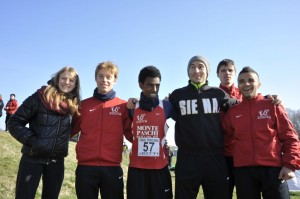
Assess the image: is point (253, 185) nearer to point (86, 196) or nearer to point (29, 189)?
point (86, 196)

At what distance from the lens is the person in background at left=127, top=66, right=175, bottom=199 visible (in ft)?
14.6

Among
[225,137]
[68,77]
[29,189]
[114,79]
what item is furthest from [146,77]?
[29,189]

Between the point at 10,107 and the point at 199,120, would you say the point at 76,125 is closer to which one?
the point at 199,120

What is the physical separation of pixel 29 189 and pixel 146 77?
2409 millimetres

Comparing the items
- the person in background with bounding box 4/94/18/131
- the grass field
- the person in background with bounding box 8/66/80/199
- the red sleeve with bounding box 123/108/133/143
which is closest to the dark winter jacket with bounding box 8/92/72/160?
the person in background with bounding box 8/66/80/199

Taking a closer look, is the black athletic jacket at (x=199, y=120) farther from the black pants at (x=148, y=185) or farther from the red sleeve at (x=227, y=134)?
the black pants at (x=148, y=185)

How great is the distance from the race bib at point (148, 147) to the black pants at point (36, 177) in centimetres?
125

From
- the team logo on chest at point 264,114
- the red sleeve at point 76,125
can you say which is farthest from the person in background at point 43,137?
the team logo on chest at point 264,114

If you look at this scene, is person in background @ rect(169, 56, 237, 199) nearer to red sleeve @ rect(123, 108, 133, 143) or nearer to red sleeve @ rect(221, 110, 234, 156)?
red sleeve @ rect(221, 110, 234, 156)

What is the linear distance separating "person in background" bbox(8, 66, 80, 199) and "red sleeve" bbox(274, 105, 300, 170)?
3.14m

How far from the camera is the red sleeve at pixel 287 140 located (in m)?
4.14

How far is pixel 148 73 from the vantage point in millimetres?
4875

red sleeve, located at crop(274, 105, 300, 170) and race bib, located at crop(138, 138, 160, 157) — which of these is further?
race bib, located at crop(138, 138, 160, 157)

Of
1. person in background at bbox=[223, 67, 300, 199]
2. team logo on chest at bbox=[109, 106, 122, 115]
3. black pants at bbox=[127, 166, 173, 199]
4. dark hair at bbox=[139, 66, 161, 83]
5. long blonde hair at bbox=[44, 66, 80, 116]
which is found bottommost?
black pants at bbox=[127, 166, 173, 199]
